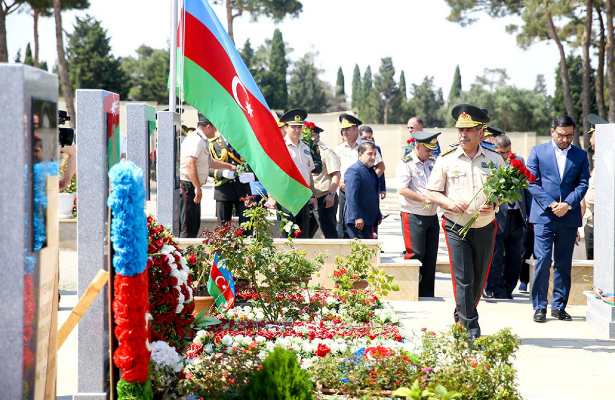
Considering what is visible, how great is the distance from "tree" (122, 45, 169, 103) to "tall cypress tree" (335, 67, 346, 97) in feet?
87.1

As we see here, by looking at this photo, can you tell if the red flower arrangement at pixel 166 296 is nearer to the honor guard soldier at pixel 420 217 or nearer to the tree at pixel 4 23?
the honor guard soldier at pixel 420 217

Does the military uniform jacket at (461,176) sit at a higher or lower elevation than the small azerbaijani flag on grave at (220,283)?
higher

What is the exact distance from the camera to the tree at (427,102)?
233 feet

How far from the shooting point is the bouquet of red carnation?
7.88m

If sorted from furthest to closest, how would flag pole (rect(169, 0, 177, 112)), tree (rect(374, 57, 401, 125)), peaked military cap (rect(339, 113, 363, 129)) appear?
tree (rect(374, 57, 401, 125)) → peaked military cap (rect(339, 113, 363, 129)) → flag pole (rect(169, 0, 177, 112))

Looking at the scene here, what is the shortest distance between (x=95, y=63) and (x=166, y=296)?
52400mm

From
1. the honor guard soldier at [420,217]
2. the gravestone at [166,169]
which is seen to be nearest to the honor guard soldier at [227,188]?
the honor guard soldier at [420,217]

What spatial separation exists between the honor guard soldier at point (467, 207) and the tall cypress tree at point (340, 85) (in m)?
85.5

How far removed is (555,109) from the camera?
56.5 metres

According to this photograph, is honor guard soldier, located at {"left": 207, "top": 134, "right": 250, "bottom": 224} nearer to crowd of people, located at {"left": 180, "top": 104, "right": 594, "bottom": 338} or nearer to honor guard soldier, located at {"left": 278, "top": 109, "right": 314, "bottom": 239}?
crowd of people, located at {"left": 180, "top": 104, "right": 594, "bottom": 338}

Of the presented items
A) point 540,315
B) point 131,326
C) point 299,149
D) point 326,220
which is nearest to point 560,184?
point 540,315

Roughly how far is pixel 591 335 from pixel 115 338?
208 inches

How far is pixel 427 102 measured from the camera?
72312 millimetres

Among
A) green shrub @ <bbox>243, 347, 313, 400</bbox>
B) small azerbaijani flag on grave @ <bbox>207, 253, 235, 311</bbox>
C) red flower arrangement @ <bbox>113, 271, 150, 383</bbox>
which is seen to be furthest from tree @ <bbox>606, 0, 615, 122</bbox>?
red flower arrangement @ <bbox>113, 271, 150, 383</bbox>
